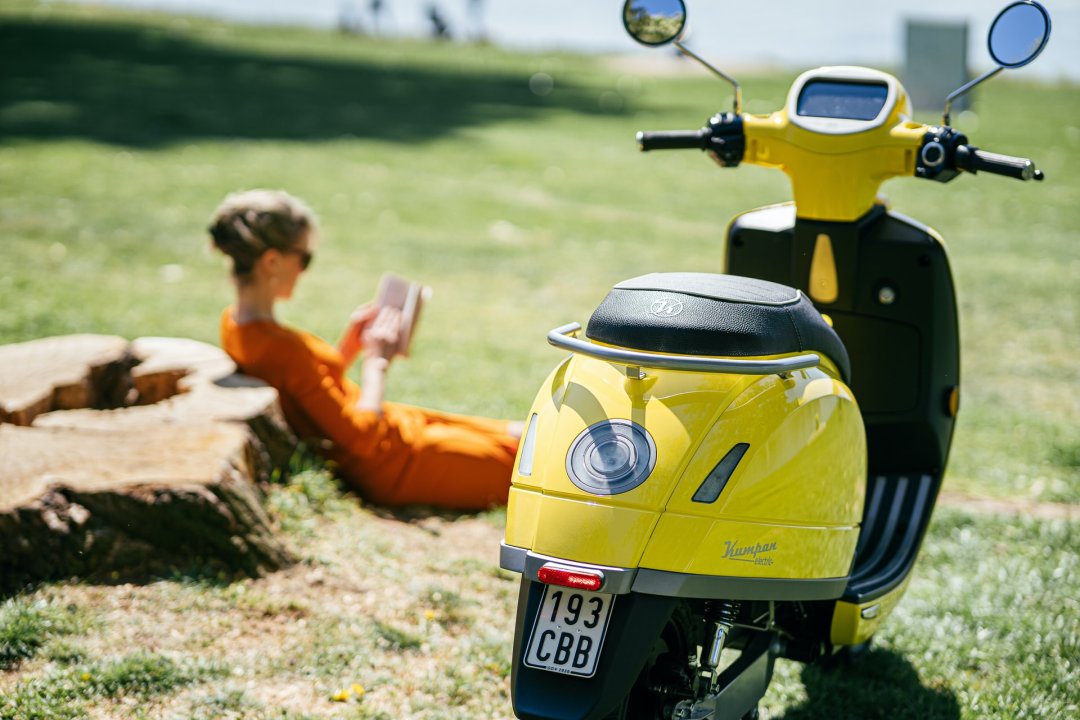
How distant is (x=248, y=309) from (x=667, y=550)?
2.48 metres

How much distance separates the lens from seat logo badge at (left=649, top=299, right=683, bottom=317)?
91.0 inches

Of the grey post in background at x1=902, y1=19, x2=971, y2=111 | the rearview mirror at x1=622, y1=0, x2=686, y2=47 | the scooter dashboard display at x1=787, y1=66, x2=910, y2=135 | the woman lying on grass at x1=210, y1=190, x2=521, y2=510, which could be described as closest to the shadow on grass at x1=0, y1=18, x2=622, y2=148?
the grey post in background at x1=902, y1=19, x2=971, y2=111

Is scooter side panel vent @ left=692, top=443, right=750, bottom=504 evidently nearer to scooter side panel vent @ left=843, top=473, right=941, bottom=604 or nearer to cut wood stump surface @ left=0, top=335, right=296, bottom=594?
scooter side panel vent @ left=843, top=473, right=941, bottom=604

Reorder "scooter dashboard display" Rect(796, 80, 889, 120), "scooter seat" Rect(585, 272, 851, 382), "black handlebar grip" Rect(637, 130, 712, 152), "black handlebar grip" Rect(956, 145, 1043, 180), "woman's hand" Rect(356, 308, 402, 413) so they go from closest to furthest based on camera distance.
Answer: "scooter seat" Rect(585, 272, 851, 382), "black handlebar grip" Rect(956, 145, 1043, 180), "scooter dashboard display" Rect(796, 80, 889, 120), "black handlebar grip" Rect(637, 130, 712, 152), "woman's hand" Rect(356, 308, 402, 413)

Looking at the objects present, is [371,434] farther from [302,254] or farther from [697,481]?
[697,481]

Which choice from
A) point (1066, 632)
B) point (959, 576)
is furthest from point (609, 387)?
point (959, 576)

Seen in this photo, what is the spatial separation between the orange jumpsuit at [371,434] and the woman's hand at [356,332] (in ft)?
0.66

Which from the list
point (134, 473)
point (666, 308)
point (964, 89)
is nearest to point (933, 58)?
point (964, 89)

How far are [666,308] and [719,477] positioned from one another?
369 millimetres

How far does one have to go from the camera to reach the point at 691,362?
85.0 inches

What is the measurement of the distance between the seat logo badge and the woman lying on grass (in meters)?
2.10

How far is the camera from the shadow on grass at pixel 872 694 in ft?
10.2

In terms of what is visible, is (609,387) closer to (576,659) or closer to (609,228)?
(576,659)

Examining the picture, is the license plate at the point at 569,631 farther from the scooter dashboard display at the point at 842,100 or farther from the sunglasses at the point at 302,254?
the sunglasses at the point at 302,254
